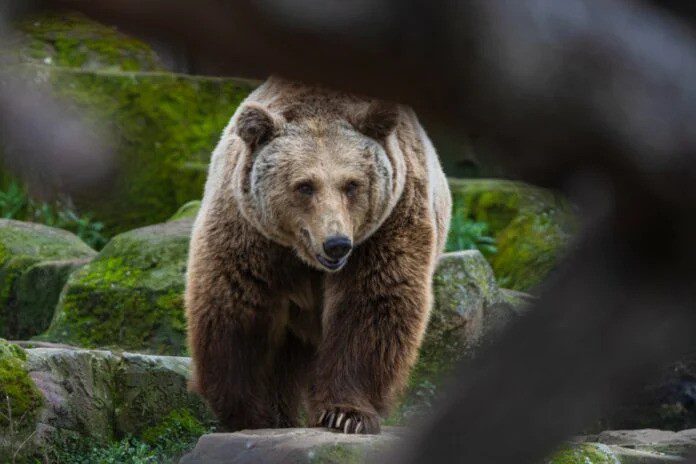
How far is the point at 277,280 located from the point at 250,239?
0.85 feet

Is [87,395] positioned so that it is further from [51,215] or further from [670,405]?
[51,215]

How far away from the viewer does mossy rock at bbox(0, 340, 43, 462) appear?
18.0 feet

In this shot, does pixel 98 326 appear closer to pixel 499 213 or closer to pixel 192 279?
pixel 192 279

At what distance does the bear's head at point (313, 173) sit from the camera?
603 cm

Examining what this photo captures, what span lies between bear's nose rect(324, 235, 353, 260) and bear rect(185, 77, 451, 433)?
1 centimetres

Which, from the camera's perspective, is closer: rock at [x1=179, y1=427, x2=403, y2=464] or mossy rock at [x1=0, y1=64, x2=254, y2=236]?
rock at [x1=179, y1=427, x2=403, y2=464]

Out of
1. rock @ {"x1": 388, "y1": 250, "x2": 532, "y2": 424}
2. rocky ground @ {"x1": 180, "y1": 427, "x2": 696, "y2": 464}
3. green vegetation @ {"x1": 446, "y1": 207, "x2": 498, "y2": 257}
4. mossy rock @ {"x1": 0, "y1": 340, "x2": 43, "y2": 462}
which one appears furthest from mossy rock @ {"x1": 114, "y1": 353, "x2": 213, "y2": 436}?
green vegetation @ {"x1": 446, "y1": 207, "x2": 498, "y2": 257}

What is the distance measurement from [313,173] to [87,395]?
163 centimetres

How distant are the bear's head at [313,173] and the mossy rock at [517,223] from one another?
206 inches

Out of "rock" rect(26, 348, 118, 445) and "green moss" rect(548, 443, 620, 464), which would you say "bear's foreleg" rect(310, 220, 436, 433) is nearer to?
"green moss" rect(548, 443, 620, 464)

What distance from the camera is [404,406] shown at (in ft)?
26.4

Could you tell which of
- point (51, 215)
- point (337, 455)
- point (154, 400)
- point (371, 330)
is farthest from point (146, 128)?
point (337, 455)

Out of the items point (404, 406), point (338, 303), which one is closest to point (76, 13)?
point (338, 303)

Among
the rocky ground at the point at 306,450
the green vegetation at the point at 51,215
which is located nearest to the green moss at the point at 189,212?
the green vegetation at the point at 51,215
